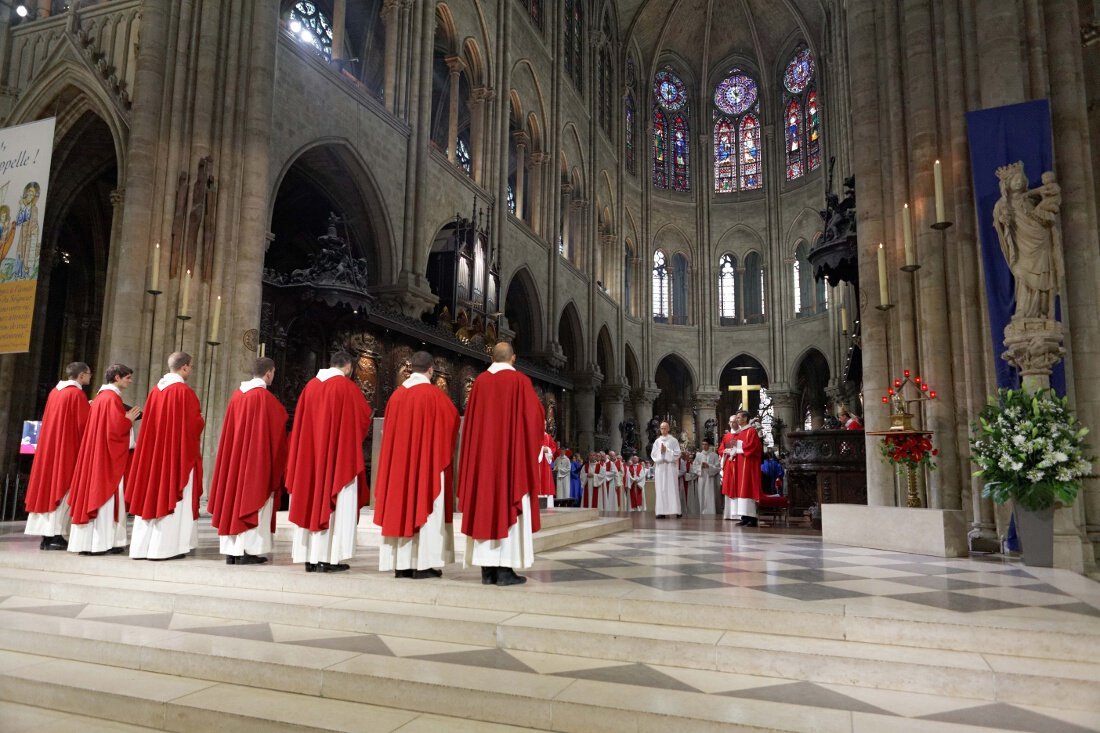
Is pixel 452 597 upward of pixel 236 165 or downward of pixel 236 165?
downward

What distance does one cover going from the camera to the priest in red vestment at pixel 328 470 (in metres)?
5.96

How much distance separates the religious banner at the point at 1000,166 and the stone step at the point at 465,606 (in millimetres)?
4118

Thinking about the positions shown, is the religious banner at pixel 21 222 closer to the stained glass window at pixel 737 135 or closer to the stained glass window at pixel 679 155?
the stained glass window at pixel 679 155

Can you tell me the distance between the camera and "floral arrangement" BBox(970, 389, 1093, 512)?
20.6 feet

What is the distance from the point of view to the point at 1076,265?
25.1ft

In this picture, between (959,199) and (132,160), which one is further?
(132,160)

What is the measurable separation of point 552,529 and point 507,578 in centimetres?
338

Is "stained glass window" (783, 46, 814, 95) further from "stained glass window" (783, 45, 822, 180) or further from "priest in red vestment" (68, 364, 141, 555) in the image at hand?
"priest in red vestment" (68, 364, 141, 555)

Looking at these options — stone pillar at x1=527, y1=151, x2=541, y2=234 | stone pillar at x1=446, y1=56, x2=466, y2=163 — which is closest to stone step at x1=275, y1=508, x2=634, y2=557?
stone pillar at x1=446, y1=56, x2=466, y2=163

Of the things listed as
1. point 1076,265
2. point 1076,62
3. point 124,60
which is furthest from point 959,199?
point 124,60

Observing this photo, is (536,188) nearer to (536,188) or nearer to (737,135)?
(536,188)

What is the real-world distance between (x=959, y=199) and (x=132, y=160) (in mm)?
10669

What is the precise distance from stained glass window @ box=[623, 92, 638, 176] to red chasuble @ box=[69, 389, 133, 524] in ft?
93.4

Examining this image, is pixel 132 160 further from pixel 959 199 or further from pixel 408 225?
pixel 959 199
